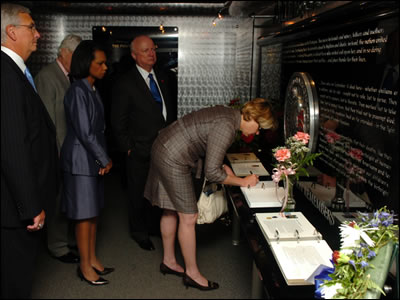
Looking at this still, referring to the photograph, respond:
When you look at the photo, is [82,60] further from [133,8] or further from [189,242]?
[133,8]

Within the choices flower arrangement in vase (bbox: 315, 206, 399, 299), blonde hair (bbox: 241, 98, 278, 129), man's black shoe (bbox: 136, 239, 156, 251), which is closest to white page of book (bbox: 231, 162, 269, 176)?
blonde hair (bbox: 241, 98, 278, 129)

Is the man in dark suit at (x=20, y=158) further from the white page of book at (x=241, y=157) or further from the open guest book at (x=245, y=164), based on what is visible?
the white page of book at (x=241, y=157)

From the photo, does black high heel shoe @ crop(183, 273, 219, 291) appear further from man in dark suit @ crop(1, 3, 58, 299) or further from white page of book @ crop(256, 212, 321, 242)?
man in dark suit @ crop(1, 3, 58, 299)

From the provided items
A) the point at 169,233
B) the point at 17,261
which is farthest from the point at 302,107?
the point at 17,261

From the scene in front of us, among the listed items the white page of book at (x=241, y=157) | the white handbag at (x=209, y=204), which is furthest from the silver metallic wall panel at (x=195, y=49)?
the white handbag at (x=209, y=204)

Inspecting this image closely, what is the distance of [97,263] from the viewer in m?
3.44

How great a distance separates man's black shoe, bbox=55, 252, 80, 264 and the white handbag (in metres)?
1.16

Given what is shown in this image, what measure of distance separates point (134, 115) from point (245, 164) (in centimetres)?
107

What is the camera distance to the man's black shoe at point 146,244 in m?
3.91

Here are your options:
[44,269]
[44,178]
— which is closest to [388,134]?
[44,178]

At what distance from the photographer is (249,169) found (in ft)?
11.2

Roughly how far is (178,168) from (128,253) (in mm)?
1333

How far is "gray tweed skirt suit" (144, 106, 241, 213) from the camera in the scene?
265 cm

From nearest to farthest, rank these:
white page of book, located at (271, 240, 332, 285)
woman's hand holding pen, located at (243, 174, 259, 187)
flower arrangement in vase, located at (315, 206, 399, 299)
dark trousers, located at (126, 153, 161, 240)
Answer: flower arrangement in vase, located at (315, 206, 399, 299), white page of book, located at (271, 240, 332, 285), woman's hand holding pen, located at (243, 174, 259, 187), dark trousers, located at (126, 153, 161, 240)
